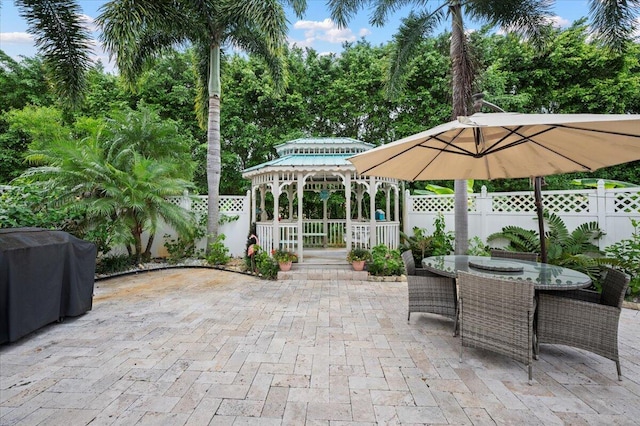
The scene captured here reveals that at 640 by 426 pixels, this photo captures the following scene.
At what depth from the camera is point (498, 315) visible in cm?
262

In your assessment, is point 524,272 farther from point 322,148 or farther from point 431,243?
point 322,148

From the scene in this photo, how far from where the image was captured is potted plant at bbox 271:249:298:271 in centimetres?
675

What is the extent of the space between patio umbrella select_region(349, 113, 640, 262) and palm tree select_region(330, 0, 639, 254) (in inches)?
94.0

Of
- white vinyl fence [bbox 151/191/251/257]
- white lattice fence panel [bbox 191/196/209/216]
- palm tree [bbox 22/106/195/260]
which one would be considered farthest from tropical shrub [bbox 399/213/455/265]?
white lattice fence panel [bbox 191/196/209/216]

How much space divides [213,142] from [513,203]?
7889 millimetres

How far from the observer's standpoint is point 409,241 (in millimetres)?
7867

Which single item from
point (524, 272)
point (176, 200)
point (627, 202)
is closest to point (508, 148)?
point (524, 272)

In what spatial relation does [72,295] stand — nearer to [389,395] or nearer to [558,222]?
[389,395]

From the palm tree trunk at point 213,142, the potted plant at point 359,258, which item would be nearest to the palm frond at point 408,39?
the potted plant at point 359,258

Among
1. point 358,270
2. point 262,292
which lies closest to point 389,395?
point 262,292

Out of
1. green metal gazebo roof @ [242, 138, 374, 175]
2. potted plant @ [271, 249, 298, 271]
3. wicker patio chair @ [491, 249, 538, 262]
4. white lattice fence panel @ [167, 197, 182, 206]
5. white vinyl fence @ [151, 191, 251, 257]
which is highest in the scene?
green metal gazebo roof @ [242, 138, 374, 175]

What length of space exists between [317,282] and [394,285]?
1.61m

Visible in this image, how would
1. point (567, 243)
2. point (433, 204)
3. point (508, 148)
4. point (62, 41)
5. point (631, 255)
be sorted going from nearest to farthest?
point (508, 148) → point (62, 41) → point (631, 255) → point (567, 243) → point (433, 204)

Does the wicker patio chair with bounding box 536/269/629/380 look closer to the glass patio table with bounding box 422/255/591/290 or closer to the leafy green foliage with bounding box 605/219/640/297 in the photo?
the glass patio table with bounding box 422/255/591/290
